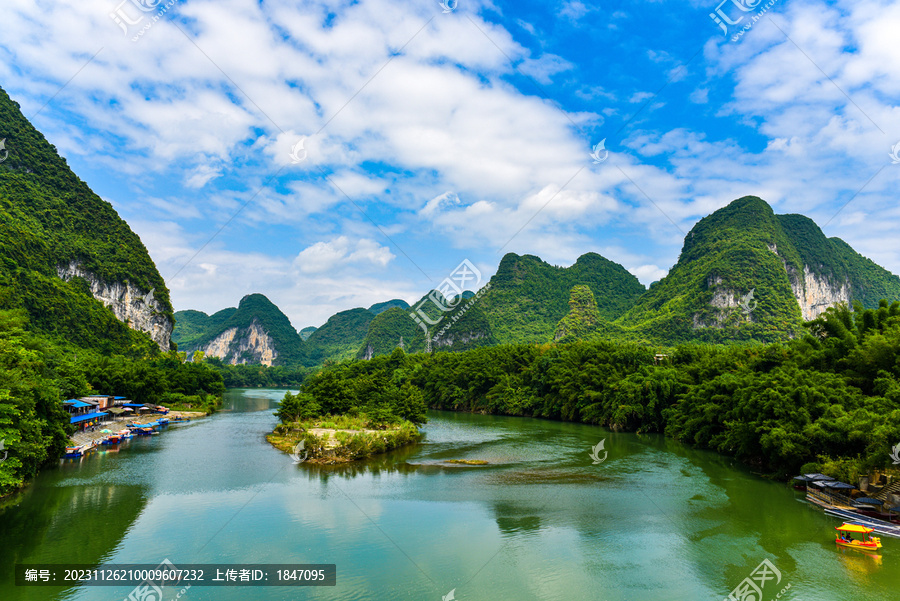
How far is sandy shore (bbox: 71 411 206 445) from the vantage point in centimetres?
2197

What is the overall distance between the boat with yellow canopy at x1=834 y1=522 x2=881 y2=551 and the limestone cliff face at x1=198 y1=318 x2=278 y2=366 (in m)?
115

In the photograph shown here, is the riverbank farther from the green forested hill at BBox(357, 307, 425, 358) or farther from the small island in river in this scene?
the green forested hill at BBox(357, 307, 425, 358)

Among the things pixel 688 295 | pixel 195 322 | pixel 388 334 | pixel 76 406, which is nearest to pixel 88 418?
pixel 76 406

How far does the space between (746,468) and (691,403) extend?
5042 millimetres

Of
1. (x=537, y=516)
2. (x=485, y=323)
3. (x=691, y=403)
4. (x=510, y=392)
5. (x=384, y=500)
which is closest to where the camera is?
(x=537, y=516)

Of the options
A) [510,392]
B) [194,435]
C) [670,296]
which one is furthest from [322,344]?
[194,435]

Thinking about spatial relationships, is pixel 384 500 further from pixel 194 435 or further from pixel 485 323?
pixel 485 323

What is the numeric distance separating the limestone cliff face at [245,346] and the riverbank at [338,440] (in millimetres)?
96736

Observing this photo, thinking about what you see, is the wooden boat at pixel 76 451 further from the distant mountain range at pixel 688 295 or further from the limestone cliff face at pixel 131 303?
the limestone cliff face at pixel 131 303

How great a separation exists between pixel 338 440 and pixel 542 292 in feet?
244

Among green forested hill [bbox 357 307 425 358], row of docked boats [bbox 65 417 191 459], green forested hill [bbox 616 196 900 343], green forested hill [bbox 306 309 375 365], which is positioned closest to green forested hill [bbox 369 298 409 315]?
green forested hill [bbox 306 309 375 365]

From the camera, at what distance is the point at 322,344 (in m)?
134

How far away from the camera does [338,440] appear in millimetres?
19938

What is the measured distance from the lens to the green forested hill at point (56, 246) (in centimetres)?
3728
